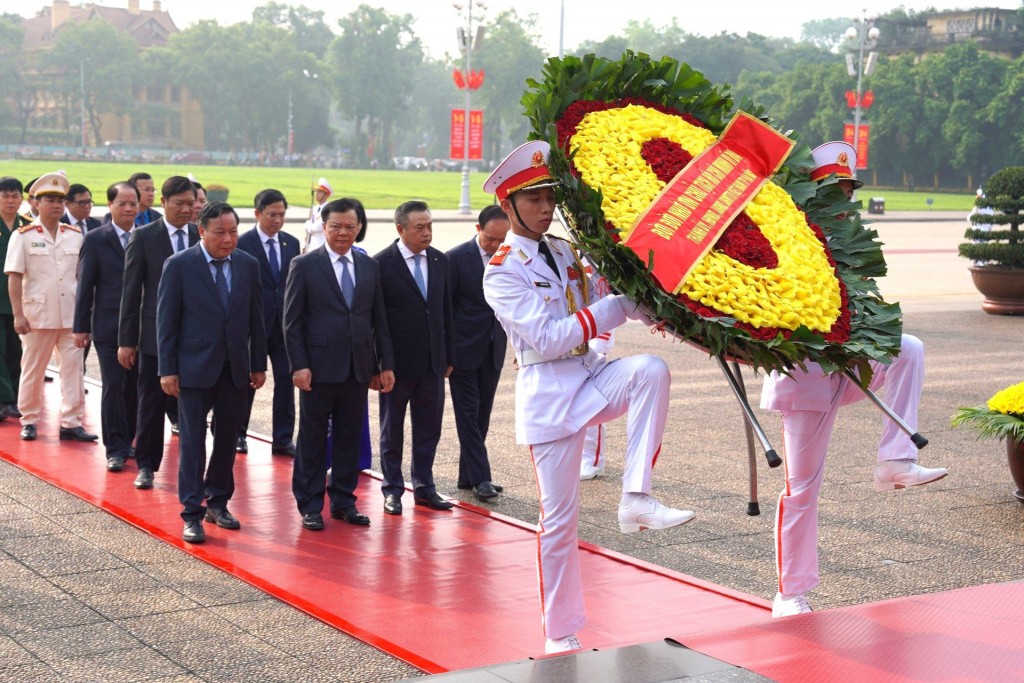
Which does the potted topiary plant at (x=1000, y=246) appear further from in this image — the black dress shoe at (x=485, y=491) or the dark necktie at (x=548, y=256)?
the dark necktie at (x=548, y=256)

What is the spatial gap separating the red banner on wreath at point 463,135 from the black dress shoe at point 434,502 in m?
33.9

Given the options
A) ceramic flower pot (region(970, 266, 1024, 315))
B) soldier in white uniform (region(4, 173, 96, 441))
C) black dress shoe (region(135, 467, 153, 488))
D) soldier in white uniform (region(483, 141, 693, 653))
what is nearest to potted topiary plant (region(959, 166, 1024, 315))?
ceramic flower pot (region(970, 266, 1024, 315))

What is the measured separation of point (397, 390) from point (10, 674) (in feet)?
9.96

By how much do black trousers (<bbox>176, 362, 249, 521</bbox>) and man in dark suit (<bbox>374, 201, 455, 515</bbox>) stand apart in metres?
0.87

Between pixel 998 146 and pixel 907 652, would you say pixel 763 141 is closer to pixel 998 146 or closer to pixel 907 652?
pixel 907 652

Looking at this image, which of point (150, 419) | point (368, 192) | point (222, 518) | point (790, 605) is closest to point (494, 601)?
point (790, 605)

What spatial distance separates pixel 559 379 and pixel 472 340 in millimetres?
3085

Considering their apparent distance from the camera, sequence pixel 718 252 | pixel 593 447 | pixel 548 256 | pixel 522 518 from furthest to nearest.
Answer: pixel 593 447 → pixel 522 518 → pixel 548 256 → pixel 718 252

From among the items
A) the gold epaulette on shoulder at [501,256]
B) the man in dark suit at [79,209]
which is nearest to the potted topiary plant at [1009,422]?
the gold epaulette on shoulder at [501,256]

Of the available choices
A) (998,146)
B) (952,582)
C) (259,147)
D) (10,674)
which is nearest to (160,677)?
(10,674)

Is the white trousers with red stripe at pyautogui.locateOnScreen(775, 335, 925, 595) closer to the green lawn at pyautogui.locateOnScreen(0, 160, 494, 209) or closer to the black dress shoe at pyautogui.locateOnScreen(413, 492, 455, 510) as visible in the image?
the black dress shoe at pyautogui.locateOnScreen(413, 492, 455, 510)

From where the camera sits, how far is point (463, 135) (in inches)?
1617

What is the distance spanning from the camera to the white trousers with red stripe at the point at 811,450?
189 inches

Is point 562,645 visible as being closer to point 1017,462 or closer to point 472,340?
point 472,340
